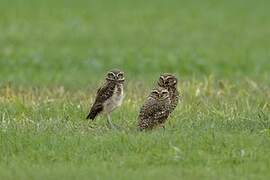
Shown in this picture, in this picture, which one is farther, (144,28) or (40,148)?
(144,28)

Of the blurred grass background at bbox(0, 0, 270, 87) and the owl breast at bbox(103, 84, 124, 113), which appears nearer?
the owl breast at bbox(103, 84, 124, 113)

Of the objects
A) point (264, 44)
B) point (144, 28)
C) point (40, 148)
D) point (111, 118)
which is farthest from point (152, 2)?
point (40, 148)

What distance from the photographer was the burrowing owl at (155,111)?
487 inches

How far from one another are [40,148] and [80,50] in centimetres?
1555

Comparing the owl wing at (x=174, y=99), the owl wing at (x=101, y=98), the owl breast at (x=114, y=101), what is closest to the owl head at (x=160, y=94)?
the owl wing at (x=174, y=99)

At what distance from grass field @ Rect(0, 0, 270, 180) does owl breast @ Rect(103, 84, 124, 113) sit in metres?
0.22

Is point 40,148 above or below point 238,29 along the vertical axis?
below

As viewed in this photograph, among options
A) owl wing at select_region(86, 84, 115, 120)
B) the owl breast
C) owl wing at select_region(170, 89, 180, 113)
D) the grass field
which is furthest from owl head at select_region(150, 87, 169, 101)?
owl wing at select_region(86, 84, 115, 120)

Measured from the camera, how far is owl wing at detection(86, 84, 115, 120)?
1322 cm

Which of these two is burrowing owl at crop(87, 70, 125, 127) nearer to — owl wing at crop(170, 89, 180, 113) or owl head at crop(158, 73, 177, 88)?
owl head at crop(158, 73, 177, 88)

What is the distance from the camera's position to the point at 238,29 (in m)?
30.9

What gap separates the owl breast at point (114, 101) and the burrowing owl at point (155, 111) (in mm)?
658

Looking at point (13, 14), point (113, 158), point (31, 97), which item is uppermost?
point (13, 14)

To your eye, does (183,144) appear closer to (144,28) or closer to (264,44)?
(264,44)
